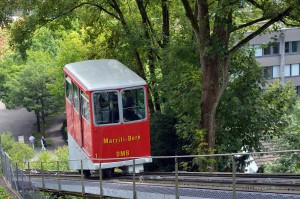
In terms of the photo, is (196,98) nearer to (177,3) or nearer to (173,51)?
(173,51)

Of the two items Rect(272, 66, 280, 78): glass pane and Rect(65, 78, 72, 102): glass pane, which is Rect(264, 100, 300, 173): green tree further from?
Rect(272, 66, 280, 78): glass pane

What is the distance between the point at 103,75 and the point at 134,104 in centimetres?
123

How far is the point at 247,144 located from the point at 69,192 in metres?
6.73

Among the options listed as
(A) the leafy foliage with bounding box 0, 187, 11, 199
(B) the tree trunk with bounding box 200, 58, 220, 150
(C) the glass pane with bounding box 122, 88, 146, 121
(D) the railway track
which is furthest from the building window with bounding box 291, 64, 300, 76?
(A) the leafy foliage with bounding box 0, 187, 11, 199

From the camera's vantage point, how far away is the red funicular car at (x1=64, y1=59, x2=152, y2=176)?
1562 centimetres

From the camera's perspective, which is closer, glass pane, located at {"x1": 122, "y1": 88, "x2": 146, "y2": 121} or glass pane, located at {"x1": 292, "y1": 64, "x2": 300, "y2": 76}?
glass pane, located at {"x1": 122, "y1": 88, "x2": 146, "y2": 121}

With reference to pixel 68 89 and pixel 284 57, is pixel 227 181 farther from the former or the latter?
pixel 284 57

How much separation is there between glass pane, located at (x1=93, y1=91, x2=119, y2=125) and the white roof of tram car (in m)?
0.22

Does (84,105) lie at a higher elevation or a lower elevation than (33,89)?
higher

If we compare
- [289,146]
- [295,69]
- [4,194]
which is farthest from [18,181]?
[295,69]

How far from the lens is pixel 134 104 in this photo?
1600 cm

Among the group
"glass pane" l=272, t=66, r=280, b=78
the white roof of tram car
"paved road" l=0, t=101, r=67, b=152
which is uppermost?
the white roof of tram car

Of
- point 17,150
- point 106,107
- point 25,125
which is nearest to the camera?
point 106,107

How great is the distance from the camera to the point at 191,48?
19.8 metres
